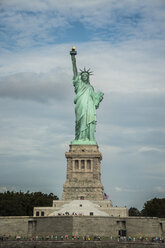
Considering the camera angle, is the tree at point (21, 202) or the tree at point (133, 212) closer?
the tree at point (21, 202)

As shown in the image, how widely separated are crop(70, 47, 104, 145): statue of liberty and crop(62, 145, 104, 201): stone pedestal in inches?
67.1

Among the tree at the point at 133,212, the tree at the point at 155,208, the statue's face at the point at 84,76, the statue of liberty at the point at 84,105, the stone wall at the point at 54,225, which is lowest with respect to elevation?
the stone wall at the point at 54,225

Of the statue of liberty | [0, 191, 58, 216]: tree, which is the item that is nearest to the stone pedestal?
the statue of liberty

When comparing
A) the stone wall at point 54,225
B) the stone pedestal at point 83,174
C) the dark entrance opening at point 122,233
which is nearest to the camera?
the stone wall at point 54,225

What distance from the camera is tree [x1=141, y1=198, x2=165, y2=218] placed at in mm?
70062

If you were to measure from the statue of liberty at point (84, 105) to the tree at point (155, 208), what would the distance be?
44.3 feet

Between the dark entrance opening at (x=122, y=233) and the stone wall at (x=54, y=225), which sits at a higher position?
the stone wall at (x=54, y=225)

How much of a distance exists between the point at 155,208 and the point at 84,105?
1900 centimetres

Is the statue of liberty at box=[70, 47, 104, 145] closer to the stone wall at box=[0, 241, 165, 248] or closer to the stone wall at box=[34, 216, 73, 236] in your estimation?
the stone wall at box=[34, 216, 73, 236]

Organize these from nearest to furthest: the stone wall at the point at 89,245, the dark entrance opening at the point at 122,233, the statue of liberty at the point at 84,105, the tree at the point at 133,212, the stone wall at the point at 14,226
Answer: the stone wall at the point at 89,245 → the dark entrance opening at the point at 122,233 → the stone wall at the point at 14,226 → the statue of liberty at the point at 84,105 → the tree at the point at 133,212

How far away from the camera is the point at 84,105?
232 feet

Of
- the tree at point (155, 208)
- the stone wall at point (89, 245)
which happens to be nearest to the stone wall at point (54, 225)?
the stone wall at point (89, 245)

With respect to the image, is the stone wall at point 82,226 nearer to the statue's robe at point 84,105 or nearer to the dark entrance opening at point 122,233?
the dark entrance opening at point 122,233

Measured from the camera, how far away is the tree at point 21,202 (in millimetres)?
63875
